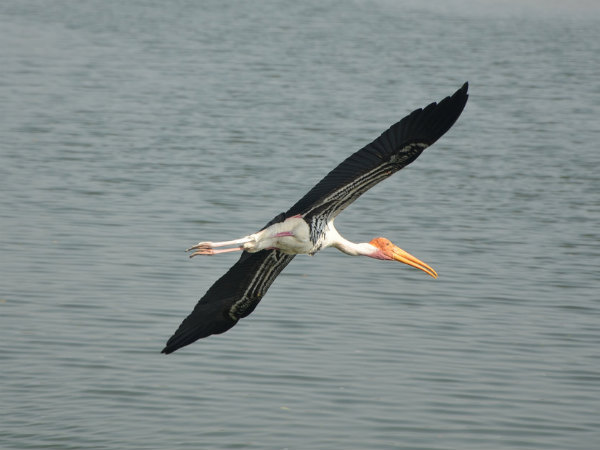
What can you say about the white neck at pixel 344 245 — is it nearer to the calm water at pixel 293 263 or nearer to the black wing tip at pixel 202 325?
the black wing tip at pixel 202 325

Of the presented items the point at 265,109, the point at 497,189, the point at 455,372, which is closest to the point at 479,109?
the point at 265,109

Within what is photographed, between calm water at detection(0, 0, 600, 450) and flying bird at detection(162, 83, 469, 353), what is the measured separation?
1.23m

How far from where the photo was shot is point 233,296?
9422mm

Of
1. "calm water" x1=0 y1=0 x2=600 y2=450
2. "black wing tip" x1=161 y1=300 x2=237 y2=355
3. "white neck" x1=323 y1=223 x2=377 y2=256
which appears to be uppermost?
"white neck" x1=323 y1=223 x2=377 y2=256

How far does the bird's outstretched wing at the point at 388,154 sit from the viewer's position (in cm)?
877

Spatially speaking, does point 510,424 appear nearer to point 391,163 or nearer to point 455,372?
point 455,372

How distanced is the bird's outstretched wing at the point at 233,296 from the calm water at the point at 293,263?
3.96 ft

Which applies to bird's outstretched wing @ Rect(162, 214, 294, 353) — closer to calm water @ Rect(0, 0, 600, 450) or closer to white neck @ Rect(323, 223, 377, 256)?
white neck @ Rect(323, 223, 377, 256)

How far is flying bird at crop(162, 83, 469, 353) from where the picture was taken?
8805 millimetres

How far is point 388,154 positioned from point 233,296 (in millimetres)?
1645

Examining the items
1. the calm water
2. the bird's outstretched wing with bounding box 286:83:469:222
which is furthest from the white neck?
the calm water

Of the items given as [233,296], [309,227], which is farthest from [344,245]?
[233,296]

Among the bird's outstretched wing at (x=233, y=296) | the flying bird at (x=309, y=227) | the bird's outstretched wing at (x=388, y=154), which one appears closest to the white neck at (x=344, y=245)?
the flying bird at (x=309, y=227)

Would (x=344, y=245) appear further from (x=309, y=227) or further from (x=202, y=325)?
(x=202, y=325)
